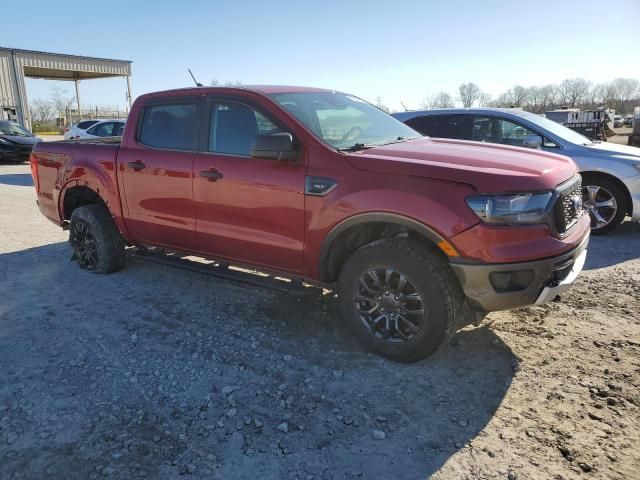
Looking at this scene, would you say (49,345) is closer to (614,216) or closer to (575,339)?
(575,339)

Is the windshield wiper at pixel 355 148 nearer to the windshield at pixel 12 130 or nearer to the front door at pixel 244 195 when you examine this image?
the front door at pixel 244 195

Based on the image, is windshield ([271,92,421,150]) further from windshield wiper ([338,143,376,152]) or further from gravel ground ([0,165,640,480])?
gravel ground ([0,165,640,480])

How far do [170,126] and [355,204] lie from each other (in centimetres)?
220

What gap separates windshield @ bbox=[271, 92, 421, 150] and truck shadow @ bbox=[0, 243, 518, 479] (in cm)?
151

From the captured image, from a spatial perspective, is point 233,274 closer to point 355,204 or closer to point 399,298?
point 355,204

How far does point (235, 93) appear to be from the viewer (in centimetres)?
420

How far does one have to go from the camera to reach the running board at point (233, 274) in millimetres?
3867

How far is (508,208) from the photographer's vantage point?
302 centimetres

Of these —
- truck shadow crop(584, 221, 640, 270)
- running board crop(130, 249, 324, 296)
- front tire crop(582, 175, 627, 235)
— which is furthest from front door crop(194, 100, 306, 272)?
front tire crop(582, 175, 627, 235)

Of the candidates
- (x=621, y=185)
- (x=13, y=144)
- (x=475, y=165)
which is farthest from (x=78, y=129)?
(x=475, y=165)

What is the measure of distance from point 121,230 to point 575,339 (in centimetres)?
432

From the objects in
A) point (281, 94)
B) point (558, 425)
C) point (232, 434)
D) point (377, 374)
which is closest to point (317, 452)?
point (232, 434)

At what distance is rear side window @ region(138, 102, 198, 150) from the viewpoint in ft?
14.7

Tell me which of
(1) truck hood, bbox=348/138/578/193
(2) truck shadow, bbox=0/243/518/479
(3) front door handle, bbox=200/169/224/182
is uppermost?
(1) truck hood, bbox=348/138/578/193
